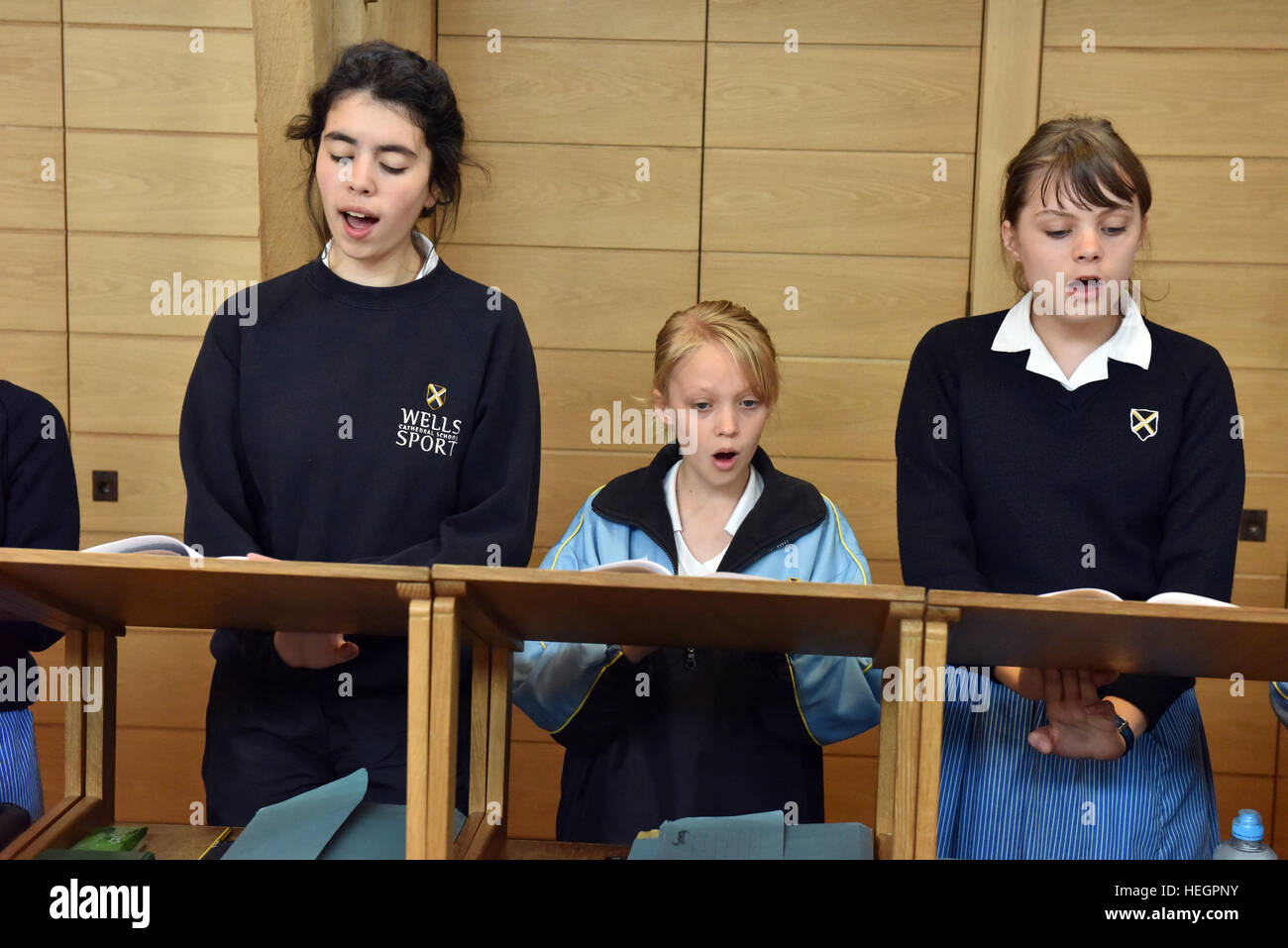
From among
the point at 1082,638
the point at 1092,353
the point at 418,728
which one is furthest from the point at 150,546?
the point at 1092,353

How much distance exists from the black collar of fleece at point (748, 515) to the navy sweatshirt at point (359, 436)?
136 millimetres

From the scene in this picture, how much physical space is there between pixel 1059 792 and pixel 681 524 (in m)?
0.64

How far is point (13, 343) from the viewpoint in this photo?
3.11 meters

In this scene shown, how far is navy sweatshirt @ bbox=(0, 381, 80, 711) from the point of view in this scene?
6.11ft

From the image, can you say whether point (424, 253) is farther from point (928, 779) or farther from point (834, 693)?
point (928, 779)

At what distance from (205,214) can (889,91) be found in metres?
1.75

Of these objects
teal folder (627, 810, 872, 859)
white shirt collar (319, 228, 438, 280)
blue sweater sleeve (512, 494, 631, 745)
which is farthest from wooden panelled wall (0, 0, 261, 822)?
teal folder (627, 810, 872, 859)

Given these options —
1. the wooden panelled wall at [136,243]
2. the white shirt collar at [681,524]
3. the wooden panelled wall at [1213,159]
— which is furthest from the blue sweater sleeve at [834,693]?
the wooden panelled wall at [136,243]

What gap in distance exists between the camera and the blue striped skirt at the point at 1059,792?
155cm

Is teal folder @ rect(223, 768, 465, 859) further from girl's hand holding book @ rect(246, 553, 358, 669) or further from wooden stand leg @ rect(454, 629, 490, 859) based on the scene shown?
girl's hand holding book @ rect(246, 553, 358, 669)

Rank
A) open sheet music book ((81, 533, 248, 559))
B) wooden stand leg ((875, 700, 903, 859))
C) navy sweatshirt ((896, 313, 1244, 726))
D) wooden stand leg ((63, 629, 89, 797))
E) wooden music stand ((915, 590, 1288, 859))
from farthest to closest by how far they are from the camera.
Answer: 1. navy sweatshirt ((896, 313, 1244, 726))
2. wooden stand leg ((63, 629, 89, 797))
3. wooden stand leg ((875, 700, 903, 859))
4. open sheet music book ((81, 533, 248, 559))
5. wooden music stand ((915, 590, 1288, 859))

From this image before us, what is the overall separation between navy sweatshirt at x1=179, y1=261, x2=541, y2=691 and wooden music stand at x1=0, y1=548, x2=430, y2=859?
0.67 feet

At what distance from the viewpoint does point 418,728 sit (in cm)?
118
